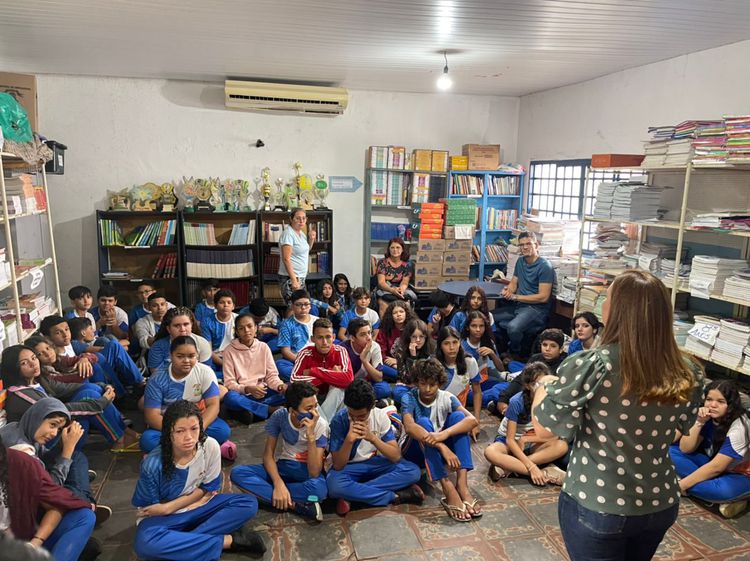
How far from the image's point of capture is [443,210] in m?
6.88

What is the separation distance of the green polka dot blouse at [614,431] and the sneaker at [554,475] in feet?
6.10

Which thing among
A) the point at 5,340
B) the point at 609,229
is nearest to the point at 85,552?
the point at 5,340

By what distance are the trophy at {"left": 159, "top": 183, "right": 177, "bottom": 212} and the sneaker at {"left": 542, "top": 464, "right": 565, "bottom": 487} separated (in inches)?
198

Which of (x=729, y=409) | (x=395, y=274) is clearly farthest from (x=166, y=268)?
(x=729, y=409)

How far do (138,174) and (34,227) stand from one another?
164cm

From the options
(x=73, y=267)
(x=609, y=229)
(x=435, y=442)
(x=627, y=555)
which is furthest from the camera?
(x=73, y=267)

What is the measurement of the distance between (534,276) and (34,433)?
4.55m

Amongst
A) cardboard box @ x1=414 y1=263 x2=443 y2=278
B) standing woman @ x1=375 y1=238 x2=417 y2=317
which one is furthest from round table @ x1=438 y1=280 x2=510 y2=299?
cardboard box @ x1=414 y1=263 x2=443 y2=278

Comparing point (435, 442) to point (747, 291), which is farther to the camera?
point (747, 291)

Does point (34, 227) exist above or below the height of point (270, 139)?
below

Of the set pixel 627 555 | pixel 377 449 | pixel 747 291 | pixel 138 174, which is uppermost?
pixel 138 174

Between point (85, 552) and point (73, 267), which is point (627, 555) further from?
point (73, 267)

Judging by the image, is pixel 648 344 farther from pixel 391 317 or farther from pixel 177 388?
pixel 391 317

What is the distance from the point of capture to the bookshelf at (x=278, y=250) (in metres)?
6.67
